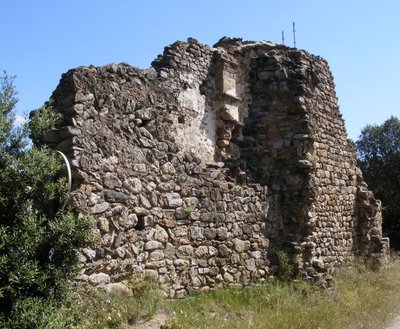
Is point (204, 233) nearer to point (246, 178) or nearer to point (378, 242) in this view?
point (246, 178)

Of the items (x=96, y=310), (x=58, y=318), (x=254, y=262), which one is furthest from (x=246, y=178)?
(x=58, y=318)

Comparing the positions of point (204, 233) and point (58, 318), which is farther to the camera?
point (204, 233)

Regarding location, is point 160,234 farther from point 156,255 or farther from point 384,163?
point 384,163

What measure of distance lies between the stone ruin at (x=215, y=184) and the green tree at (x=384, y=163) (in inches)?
452

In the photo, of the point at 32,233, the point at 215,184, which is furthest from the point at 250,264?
the point at 32,233

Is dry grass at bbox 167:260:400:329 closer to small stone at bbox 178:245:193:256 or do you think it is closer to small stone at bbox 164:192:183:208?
small stone at bbox 178:245:193:256

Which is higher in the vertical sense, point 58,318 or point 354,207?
point 354,207

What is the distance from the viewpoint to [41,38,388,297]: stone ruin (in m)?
6.21

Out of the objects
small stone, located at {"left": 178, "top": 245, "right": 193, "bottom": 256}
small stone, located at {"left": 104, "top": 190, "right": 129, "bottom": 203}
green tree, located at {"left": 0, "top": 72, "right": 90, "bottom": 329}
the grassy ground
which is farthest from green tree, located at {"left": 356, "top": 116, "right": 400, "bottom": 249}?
green tree, located at {"left": 0, "top": 72, "right": 90, "bottom": 329}

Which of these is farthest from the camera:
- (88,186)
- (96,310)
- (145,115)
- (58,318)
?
(145,115)

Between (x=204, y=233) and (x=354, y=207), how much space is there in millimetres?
4790

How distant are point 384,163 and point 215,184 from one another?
18.3 metres

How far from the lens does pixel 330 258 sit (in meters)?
9.60

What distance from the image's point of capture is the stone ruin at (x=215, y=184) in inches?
244
